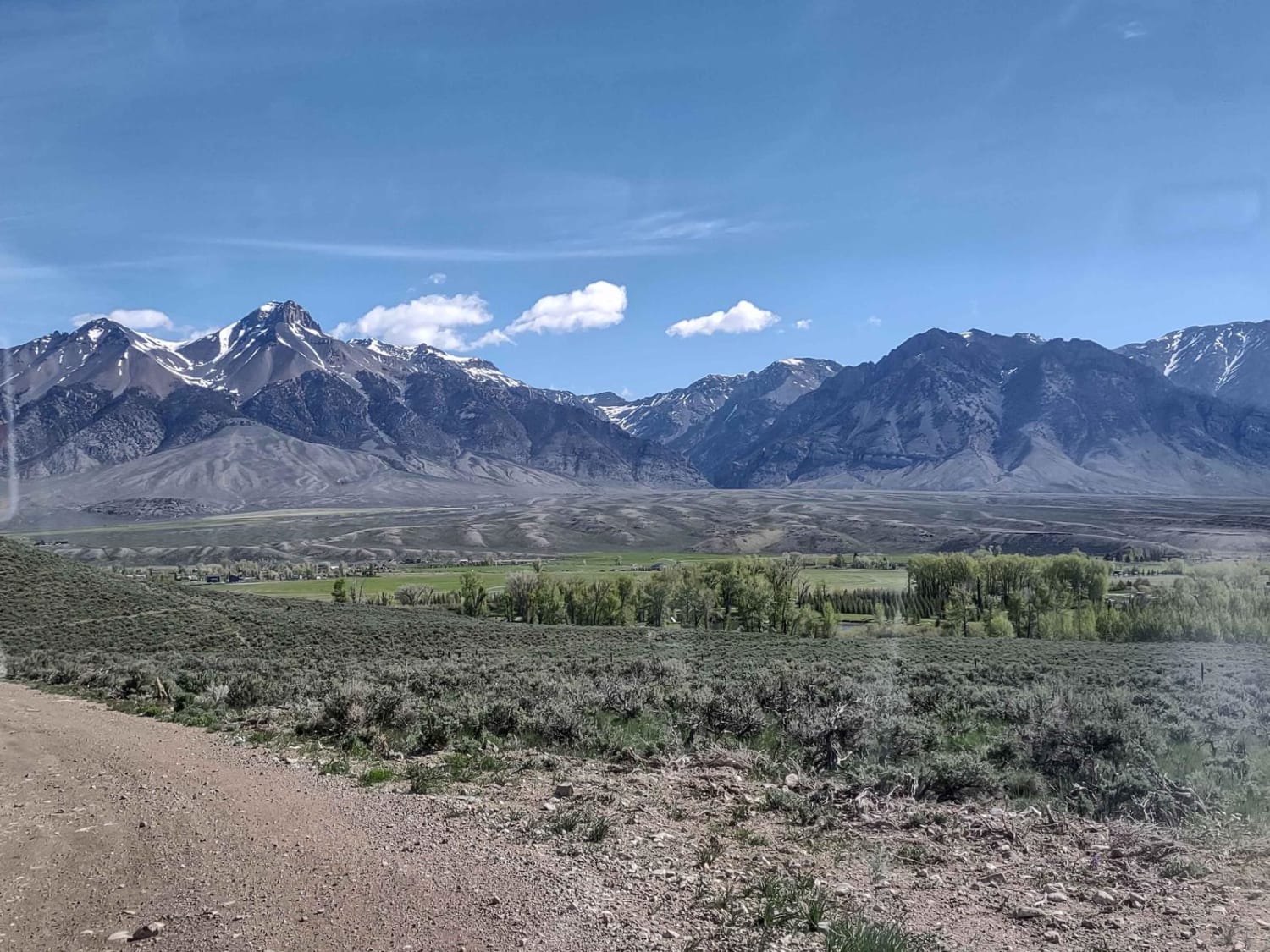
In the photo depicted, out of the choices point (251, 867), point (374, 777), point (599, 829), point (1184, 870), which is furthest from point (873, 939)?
point (374, 777)

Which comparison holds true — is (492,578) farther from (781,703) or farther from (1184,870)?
(1184,870)

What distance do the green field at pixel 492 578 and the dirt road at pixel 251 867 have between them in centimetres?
6845

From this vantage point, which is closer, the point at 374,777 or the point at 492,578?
the point at 374,777

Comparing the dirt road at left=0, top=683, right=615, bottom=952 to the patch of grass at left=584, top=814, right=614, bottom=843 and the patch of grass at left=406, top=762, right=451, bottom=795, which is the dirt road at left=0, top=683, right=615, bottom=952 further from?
the patch of grass at left=584, top=814, right=614, bottom=843

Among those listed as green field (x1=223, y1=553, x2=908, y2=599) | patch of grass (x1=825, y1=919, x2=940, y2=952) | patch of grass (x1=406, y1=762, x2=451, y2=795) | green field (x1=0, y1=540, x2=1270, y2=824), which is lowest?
green field (x1=223, y1=553, x2=908, y2=599)

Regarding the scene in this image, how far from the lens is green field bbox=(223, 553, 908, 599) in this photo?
90.6 metres

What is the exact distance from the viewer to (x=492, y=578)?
4434 inches

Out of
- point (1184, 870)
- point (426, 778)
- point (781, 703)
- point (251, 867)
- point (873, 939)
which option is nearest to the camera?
point (873, 939)

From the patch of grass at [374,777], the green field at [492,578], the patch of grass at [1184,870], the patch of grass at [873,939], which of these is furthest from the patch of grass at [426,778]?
the green field at [492,578]

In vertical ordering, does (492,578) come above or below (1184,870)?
below

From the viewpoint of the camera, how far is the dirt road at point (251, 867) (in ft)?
21.3

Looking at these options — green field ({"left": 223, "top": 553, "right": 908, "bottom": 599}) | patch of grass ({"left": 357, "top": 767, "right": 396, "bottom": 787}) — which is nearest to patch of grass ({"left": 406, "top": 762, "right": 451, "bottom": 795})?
patch of grass ({"left": 357, "top": 767, "right": 396, "bottom": 787})

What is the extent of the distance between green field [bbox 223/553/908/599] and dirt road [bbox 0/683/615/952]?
68448 mm

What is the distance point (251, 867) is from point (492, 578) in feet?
350
